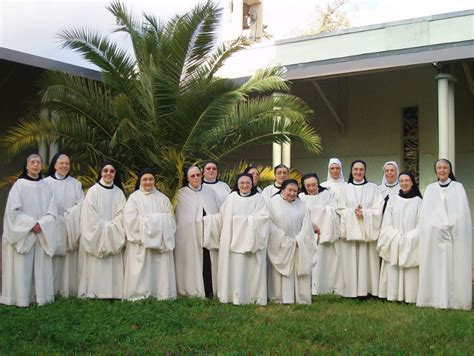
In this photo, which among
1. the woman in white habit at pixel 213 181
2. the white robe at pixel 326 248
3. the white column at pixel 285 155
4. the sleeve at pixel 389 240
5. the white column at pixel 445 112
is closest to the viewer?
the sleeve at pixel 389 240

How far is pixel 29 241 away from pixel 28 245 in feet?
0.17

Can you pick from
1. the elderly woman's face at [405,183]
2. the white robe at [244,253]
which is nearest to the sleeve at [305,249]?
the white robe at [244,253]

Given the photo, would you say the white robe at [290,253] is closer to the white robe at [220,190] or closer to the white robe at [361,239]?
the white robe at [361,239]

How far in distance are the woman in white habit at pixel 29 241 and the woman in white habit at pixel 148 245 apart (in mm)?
1005

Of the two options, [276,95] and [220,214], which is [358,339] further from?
[276,95]

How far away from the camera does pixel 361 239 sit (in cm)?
877

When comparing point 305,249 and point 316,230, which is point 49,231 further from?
point 316,230

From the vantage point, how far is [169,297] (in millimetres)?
8195

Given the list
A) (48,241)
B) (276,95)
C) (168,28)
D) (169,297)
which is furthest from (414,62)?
(48,241)

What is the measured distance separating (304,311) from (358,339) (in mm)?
1470

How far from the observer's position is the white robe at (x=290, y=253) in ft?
26.9

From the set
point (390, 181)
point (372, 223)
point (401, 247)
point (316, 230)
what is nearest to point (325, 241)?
point (316, 230)

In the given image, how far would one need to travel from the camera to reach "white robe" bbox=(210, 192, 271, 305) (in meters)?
8.06

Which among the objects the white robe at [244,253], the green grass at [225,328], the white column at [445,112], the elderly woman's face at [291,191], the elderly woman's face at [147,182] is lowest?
the green grass at [225,328]
